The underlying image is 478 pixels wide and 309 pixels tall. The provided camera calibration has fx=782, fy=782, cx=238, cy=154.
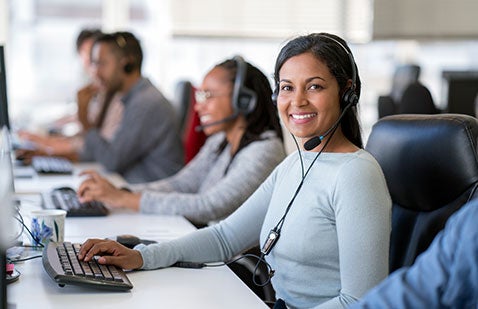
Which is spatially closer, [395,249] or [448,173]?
[448,173]

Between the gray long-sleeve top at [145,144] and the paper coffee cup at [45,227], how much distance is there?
142 centimetres

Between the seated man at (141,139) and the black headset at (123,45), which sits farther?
the black headset at (123,45)

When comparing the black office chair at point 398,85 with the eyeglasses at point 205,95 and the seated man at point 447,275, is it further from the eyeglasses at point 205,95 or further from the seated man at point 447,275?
the seated man at point 447,275

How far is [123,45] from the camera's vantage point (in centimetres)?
358

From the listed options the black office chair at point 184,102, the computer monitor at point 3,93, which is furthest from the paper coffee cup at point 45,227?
the black office chair at point 184,102

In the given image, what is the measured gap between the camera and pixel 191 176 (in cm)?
275

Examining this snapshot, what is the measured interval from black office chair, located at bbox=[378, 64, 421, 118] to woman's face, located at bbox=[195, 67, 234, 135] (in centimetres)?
120

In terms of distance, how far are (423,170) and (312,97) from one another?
28 centimetres

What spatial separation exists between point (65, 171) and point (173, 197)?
104 centimetres

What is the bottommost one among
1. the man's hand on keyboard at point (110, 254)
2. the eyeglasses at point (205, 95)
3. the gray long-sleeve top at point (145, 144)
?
the gray long-sleeve top at point (145, 144)

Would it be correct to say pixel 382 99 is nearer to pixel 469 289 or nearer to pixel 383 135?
pixel 383 135

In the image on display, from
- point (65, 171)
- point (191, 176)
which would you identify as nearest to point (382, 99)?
point (191, 176)

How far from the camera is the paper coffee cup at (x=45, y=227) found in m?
1.83

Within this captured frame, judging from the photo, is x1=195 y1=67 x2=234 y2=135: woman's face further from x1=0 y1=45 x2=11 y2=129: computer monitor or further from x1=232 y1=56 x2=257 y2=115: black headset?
x1=0 y1=45 x2=11 y2=129: computer monitor
